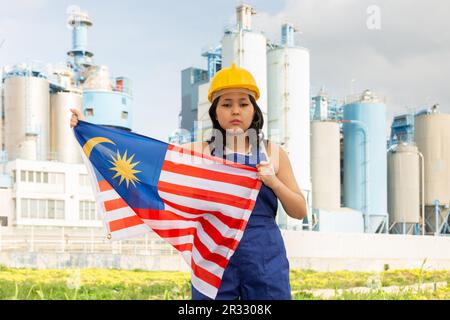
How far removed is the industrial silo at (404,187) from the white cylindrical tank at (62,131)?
20.1 meters

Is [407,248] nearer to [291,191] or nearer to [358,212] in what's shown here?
[358,212]

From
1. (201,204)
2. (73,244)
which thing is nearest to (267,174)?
(201,204)

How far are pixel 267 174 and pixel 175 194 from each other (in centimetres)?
63

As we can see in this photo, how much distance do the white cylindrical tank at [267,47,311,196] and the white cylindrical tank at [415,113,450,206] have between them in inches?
475

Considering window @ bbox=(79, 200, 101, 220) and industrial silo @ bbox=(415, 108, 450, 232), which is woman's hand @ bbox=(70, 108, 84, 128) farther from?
industrial silo @ bbox=(415, 108, 450, 232)

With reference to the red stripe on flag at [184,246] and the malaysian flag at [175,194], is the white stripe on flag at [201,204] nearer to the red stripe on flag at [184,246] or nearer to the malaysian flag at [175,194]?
the malaysian flag at [175,194]

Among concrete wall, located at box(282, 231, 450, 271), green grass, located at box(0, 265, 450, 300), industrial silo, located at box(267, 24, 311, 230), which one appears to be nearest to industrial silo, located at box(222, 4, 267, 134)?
industrial silo, located at box(267, 24, 311, 230)

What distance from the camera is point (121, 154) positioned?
3.64m

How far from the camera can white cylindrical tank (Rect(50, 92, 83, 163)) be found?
133ft

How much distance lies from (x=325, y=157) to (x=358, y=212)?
374cm

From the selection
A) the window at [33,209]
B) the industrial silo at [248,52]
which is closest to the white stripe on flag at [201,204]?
the industrial silo at [248,52]

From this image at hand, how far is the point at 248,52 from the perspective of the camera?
100 ft

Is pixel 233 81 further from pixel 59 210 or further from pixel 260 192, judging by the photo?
pixel 59 210
